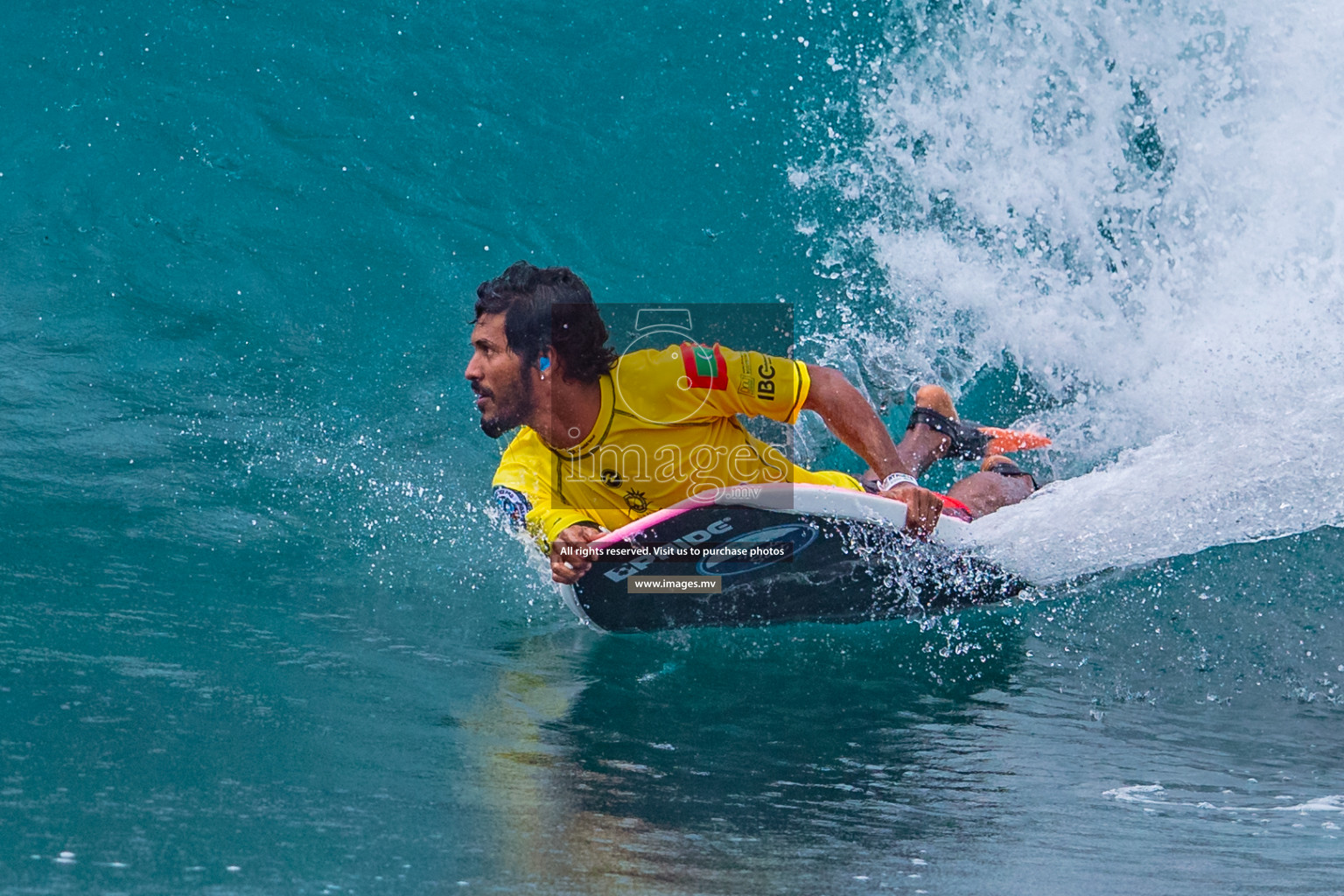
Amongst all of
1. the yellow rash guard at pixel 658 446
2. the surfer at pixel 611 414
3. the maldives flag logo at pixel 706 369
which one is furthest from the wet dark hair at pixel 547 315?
the maldives flag logo at pixel 706 369

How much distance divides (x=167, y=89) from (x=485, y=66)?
215 cm

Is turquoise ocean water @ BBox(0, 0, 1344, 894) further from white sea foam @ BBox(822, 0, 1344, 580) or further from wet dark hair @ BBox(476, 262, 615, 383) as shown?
wet dark hair @ BBox(476, 262, 615, 383)

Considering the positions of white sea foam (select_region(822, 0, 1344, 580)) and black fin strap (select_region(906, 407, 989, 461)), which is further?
white sea foam (select_region(822, 0, 1344, 580))

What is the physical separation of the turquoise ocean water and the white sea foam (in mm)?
30

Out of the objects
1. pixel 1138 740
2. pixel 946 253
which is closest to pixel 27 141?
pixel 946 253

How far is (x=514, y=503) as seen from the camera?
14.3 ft

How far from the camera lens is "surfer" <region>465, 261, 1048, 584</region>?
414cm

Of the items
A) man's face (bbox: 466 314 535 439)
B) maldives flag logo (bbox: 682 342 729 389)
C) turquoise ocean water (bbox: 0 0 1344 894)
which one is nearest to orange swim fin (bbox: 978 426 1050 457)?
turquoise ocean water (bbox: 0 0 1344 894)

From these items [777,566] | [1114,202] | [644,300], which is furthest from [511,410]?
[1114,202]

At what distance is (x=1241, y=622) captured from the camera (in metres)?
5.16

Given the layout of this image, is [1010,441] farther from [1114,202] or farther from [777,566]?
[1114,202]

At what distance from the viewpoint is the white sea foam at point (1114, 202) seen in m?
6.98

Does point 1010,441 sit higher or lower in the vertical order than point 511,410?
higher

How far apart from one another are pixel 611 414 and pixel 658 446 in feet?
0.79
